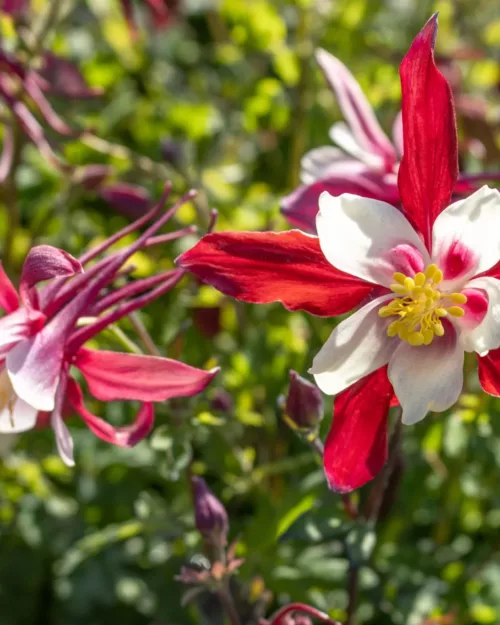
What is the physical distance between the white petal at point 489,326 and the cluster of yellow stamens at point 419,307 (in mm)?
26

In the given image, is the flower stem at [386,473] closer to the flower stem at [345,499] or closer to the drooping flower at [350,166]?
the flower stem at [345,499]

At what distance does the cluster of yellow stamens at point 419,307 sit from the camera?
772 millimetres

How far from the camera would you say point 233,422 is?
115 cm

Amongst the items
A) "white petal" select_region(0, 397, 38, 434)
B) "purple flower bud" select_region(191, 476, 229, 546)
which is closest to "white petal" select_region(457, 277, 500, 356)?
"purple flower bud" select_region(191, 476, 229, 546)

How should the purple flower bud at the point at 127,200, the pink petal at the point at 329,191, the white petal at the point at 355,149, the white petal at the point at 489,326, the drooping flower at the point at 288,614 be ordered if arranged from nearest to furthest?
the white petal at the point at 489,326 < the drooping flower at the point at 288,614 < the pink petal at the point at 329,191 < the white petal at the point at 355,149 < the purple flower bud at the point at 127,200

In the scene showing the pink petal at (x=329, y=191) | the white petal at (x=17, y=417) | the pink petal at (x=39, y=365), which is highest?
the pink petal at (x=329, y=191)

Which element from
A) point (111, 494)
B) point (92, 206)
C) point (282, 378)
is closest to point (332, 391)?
point (282, 378)

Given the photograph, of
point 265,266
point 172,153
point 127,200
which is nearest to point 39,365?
point 265,266

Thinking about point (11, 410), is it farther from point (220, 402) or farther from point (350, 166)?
point (350, 166)

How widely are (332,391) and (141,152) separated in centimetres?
112

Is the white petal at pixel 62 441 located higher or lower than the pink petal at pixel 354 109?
lower

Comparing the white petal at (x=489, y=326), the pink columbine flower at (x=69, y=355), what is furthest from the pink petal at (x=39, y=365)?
the white petal at (x=489, y=326)

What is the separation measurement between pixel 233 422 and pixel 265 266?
44 centimetres

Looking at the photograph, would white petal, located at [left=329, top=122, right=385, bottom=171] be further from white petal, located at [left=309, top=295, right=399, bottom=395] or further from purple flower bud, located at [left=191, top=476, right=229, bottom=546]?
purple flower bud, located at [left=191, top=476, right=229, bottom=546]
